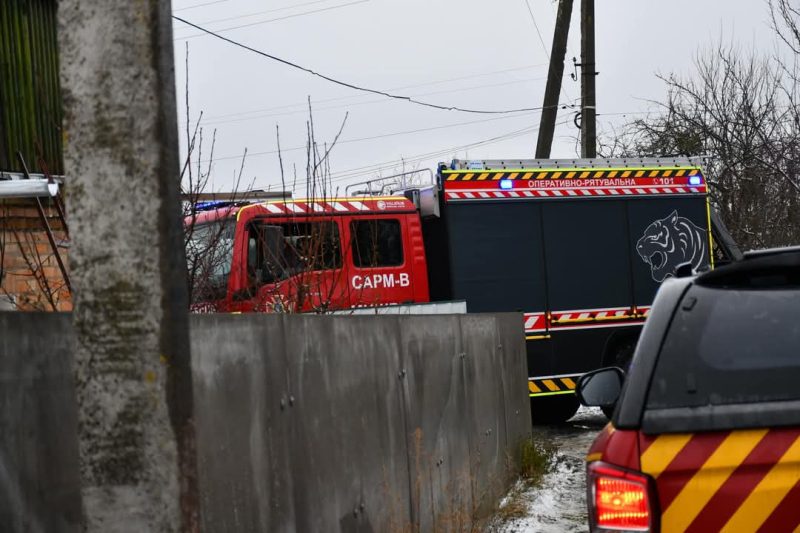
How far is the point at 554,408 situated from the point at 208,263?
29.0 feet

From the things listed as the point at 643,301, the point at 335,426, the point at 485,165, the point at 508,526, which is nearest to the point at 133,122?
the point at 335,426

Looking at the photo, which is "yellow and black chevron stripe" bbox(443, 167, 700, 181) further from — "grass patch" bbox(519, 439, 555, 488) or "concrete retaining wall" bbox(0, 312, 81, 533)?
"concrete retaining wall" bbox(0, 312, 81, 533)

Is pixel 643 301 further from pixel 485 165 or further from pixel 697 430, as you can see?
pixel 697 430

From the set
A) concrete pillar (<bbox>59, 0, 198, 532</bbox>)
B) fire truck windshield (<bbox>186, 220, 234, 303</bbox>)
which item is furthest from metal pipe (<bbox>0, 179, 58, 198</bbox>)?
concrete pillar (<bbox>59, 0, 198, 532</bbox>)

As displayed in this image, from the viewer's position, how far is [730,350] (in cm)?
338

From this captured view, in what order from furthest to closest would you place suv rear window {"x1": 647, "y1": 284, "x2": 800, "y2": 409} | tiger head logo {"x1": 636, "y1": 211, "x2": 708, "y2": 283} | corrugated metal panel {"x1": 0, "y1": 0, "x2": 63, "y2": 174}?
tiger head logo {"x1": 636, "y1": 211, "x2": 708, "y2": 283} < corrugated metal panel {"x1": 0, "y1": 0, "x2": 63, "y2": 174} < suv rear window {"x1": 647, "y1": 284, "x2": 800, "y2": 409}

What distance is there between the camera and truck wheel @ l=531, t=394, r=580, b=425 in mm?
15664

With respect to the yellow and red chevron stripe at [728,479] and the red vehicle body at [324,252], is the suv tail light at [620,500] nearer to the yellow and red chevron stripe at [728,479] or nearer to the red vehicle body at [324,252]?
the yellow and red chevron stripe at [728,479]

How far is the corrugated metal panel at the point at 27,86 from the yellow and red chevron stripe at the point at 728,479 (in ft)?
21.0

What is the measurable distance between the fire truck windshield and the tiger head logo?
6291 mm

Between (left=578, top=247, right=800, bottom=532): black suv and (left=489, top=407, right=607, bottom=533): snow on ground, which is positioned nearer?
(left=578, top=247, right=800, bottom=532): black suv

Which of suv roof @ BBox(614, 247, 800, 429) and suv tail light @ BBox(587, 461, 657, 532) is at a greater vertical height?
suv roof @ BBox(614, 247, 800, 429)

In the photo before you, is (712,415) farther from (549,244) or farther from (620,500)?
(549,244)

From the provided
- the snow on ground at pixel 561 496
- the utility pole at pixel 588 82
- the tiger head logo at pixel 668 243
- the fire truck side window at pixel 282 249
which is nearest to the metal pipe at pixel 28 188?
the fire truck side window at pixel 282 249
